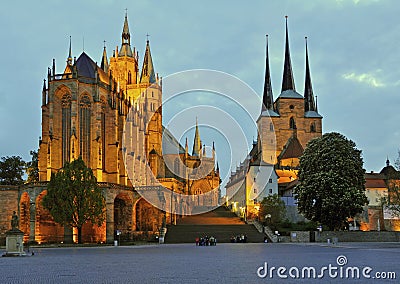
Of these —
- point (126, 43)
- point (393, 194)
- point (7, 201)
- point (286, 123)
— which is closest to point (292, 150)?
point (286, 123)

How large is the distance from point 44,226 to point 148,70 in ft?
144

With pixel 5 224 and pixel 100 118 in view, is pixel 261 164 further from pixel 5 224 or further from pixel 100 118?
pixel 5 224

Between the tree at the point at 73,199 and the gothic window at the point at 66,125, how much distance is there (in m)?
13.7

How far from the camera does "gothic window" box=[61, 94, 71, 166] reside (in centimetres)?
6712

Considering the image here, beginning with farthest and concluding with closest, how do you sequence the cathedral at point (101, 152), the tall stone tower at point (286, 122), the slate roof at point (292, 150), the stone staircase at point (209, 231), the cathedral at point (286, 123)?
the tall stone tower at point (286, 122)
the cathedral at point (286, 123)
the slate roof at point (292, 150)
the cathedral at point (101, 152)
the stone staircase at point (209, 231)

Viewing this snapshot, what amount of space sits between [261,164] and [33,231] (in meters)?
46.0

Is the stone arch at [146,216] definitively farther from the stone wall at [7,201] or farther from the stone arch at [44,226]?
the stone wall at [7,201]

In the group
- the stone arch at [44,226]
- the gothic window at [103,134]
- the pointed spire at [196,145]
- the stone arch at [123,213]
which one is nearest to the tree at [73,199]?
the stone arch at [44,226]

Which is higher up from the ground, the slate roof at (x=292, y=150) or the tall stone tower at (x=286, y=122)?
the tall stone tower at (x=286, y=122)

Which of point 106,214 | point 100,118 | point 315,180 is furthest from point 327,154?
point 100,118

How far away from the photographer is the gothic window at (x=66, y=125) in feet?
220

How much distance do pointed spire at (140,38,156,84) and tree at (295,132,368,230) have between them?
147 ft

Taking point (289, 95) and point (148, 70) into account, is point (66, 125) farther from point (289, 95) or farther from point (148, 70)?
point (289, 95)

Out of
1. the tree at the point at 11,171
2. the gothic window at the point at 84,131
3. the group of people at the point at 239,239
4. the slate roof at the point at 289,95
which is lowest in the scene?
the group of people at the point at 239,239
